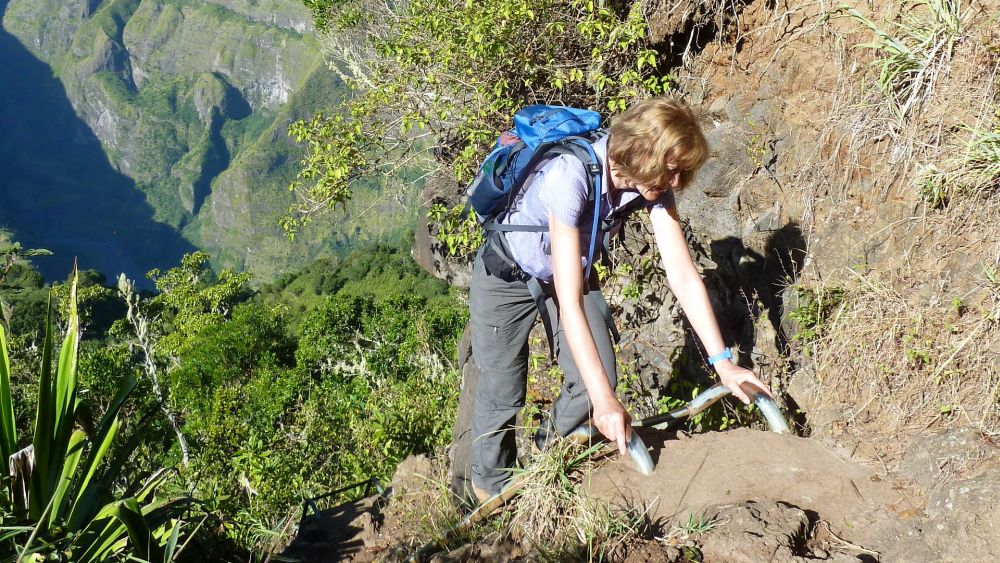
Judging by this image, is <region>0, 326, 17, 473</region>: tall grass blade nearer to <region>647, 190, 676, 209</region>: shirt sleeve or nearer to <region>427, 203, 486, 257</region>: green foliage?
<region>647, 190, 676, 209</region>: shirt sleeve

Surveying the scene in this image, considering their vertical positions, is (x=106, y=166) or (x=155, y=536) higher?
(x=155, y=536)

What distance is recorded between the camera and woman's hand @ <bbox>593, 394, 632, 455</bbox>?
6.40 feet

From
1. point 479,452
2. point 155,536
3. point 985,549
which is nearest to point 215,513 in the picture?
point 155,536

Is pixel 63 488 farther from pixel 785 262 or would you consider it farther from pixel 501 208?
pixel 785 262

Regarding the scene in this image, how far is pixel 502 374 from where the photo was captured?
284 centimetres

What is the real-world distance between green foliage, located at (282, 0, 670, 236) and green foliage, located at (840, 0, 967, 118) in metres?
1.64

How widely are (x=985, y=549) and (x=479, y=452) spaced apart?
1658 millimetres

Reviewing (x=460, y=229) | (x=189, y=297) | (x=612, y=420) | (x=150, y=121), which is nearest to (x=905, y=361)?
(x=612, y=420)

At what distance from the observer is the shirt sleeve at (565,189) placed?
7.01ft

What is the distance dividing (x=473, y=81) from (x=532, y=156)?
3.50 metres

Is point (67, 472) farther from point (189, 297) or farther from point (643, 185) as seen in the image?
point (189, 297)

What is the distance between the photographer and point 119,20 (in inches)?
6235

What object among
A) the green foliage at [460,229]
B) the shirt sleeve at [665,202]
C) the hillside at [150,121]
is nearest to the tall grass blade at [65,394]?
the shirt sleeve at [665,202]

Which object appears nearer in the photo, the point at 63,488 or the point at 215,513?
the point at 63,488
